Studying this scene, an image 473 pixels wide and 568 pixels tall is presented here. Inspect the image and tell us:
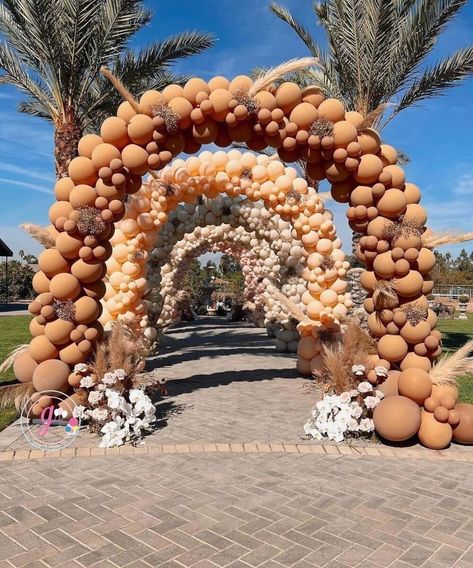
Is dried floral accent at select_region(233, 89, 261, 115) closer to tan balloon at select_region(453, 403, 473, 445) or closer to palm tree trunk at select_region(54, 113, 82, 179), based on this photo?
tan balloon at select_region(453, 403, 473, 445)

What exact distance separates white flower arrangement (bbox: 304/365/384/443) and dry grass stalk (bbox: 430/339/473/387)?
0.68m

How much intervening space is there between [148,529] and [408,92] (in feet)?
36.8

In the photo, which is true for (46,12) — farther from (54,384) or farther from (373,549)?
(373,549)

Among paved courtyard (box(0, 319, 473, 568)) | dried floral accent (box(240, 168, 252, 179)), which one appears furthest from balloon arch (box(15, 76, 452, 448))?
dried floral accent (box(240, 168, 252, 179))

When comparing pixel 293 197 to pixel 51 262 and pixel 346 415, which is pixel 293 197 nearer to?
pixel 346 415

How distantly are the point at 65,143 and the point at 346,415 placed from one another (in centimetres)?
751

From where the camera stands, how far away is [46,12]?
8.96 meters

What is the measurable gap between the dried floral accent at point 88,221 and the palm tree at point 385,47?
6.21m

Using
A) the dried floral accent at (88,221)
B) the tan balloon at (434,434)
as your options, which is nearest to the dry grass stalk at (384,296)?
the tan balloon at (434,434)

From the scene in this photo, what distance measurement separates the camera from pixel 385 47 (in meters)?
10.7

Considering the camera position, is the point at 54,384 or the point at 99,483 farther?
the point at 54,384

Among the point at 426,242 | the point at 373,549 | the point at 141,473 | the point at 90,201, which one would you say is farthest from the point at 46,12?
the point at 373,549

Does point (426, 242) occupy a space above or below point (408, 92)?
below

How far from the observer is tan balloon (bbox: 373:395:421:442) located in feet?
17.9
